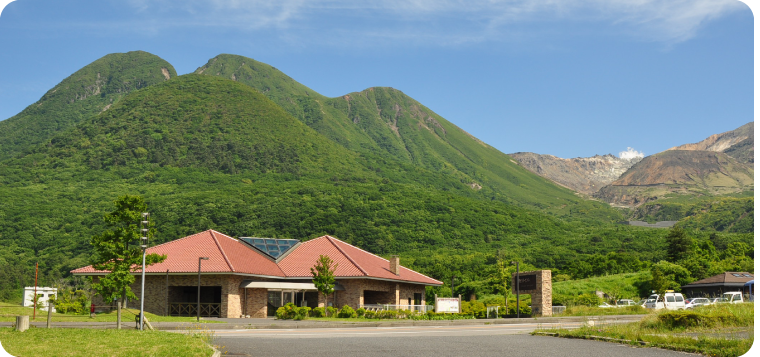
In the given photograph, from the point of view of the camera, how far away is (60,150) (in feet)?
418

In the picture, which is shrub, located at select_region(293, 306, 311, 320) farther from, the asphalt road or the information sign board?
the information sign board

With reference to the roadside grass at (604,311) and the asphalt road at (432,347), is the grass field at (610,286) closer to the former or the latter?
the roadside grass at (604,311)

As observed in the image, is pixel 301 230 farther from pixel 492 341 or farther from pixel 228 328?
pixel 492 341

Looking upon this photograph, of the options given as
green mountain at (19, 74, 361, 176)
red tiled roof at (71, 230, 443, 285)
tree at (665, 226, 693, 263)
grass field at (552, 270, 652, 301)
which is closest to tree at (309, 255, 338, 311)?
red tiled roof at (71, 230, 443, 285)

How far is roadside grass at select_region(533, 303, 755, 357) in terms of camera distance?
1451 cm

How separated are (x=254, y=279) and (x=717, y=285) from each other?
1413 inches

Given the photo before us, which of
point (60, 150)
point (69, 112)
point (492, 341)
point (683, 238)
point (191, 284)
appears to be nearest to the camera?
point (492, 341)

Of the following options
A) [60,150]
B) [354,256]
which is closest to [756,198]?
[354,256]

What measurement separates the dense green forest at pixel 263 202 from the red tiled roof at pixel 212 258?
1847 cm

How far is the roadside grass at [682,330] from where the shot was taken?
1451 centimetres

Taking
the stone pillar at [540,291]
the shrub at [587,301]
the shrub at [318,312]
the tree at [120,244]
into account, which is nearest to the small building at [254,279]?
the shrub at [318,312]

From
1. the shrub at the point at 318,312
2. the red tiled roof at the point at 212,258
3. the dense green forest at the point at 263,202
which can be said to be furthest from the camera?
the dense green forest at the point at 263,202

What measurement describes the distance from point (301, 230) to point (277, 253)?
48.9m

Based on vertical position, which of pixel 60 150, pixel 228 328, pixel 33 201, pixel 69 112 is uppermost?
pixel 69 112
